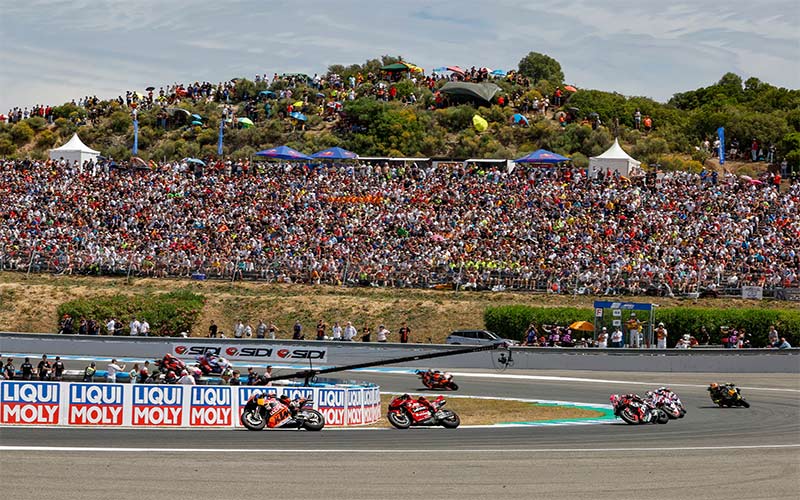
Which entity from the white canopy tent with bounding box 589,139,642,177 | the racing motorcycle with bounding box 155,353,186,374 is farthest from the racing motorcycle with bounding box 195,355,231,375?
the white canopy tent with bounding box 589,139,642,177

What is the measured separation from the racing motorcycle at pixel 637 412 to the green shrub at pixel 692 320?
1525cm

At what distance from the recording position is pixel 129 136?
85688 millimetres

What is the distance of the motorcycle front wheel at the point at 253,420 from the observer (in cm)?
2225

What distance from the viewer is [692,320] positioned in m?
41.5

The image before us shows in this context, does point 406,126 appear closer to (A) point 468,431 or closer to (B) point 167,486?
(A) point 468,431

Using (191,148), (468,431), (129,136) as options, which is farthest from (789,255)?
(129,136)

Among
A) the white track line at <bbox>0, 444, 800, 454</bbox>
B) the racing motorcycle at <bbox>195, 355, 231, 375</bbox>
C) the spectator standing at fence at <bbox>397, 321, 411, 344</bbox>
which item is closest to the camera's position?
the white track line at <bbox>0, 444, 800, 454</bbox>

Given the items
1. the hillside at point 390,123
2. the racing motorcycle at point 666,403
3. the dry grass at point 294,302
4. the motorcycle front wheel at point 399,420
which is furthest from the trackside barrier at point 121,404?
the hillside at point 390,123

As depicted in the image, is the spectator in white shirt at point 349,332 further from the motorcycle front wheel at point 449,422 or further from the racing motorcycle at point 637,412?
the motorcycle front wheel at point 449,422

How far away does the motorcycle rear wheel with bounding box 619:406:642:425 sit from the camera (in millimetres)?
25250

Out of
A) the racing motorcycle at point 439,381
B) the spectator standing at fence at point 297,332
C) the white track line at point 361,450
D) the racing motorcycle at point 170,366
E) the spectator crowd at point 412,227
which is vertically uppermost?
the spectator crowd at point 412,227

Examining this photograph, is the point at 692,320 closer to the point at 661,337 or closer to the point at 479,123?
the point at 661,337

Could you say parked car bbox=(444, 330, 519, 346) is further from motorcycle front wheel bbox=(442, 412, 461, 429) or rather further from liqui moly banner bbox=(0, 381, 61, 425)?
liqui moly banner bbox=(0, 381, 61, 425)

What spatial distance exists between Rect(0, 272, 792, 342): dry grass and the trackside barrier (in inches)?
876
